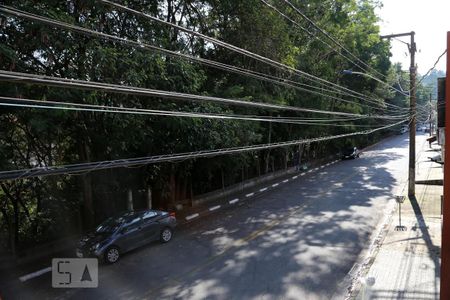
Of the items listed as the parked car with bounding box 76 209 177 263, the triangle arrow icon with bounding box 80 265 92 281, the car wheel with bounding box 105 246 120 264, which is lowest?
the triangle arrow icon with bounding box 80 265 92 281

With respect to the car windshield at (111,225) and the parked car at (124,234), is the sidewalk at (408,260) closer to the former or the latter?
the parked car at (124,234)

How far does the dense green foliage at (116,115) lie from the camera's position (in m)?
10.2

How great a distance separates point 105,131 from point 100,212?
403cm

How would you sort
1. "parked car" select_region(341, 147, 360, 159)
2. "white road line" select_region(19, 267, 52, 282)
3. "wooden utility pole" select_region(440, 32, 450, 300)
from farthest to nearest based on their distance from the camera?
"parked car" select_region(341, 147, 360, 159) → "white road line" select_region(19, 267, 52, 282) → "wooden utility pole" select_region(440, 32, 450, 300)

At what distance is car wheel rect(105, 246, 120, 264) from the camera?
38.3 feet

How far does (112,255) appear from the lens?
38.7ft

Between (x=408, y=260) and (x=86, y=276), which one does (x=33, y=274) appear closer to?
(x=86, y=276)

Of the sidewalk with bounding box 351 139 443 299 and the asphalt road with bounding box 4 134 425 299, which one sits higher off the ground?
the sidewalk with bounding box 351 139 443 299

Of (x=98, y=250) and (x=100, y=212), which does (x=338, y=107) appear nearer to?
(x=100, y=212)

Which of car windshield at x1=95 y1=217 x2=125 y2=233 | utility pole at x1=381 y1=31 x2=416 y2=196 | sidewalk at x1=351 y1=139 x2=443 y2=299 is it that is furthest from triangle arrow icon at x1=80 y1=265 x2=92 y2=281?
utility pole at x1=381 y1=31 x2=416 y2=196

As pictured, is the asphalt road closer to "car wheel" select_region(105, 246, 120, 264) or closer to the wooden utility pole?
"car wheel" select_region(105, 246, 120, 264)

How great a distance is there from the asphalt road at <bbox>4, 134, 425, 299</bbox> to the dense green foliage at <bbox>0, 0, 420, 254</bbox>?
9.74 ft
